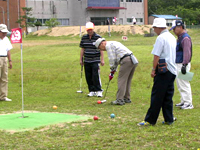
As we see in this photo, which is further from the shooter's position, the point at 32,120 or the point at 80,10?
the point at 80,10

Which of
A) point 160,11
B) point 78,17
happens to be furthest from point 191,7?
point 78,17

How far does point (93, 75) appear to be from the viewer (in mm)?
11062

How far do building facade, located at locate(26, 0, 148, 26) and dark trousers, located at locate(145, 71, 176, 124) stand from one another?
6804 cm

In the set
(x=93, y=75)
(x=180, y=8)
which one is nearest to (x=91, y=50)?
(x=93, y=75)

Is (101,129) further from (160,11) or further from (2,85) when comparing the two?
(160,11)

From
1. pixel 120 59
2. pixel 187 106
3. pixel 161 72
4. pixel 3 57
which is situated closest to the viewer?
pixel 161 72

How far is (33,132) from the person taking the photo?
6629 mm

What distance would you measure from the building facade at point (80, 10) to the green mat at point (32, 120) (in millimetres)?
66769

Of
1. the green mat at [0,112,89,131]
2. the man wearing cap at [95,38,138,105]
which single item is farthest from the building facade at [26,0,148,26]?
the green mat at [0,112,89,131]

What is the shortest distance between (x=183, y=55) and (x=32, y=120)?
146 inches

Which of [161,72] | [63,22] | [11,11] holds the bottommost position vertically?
[161,72]

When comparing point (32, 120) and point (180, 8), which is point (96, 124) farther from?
point (180, 8)

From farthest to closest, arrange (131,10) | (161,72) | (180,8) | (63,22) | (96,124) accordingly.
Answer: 1. (180,8)
2. (131,10)
3. (63,22)
4. (96,124)
5. (161,72)

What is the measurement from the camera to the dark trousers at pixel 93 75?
1098 cm
